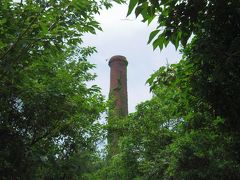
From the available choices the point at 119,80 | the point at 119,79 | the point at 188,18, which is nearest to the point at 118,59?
the point at 119,79

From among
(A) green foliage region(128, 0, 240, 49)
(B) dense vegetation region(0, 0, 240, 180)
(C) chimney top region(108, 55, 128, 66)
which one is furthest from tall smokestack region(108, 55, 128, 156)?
(A) green foliage region(128, 0, 240, 49)

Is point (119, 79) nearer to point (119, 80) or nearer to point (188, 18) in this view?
point (119, 80)

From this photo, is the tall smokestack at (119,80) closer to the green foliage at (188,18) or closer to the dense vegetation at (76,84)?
the dense vegetation at (76,84)

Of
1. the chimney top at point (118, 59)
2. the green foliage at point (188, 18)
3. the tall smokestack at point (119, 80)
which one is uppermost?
the chimney top at point (118, 59)

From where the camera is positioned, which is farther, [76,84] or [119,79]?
[119,79]

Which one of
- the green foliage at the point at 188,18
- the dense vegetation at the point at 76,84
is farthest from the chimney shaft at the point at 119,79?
the green foliage at the point at 188,18

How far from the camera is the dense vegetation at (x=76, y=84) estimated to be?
3201mm

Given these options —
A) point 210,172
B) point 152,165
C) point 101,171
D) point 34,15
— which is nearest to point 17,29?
point 34,15

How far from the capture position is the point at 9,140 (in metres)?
7.30

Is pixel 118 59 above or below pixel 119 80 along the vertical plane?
above

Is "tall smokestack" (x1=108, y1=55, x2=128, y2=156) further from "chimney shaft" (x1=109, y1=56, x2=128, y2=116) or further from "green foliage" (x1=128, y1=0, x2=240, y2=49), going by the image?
"green foliage" (x1=128, y1=0, x2=240, y2=49)

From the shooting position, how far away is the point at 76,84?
935 cm

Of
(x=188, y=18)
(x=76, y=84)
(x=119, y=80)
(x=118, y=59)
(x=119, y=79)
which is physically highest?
(x=118, y=59)

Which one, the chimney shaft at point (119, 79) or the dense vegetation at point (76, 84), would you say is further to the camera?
the chimney shaft at point (119, 79)
